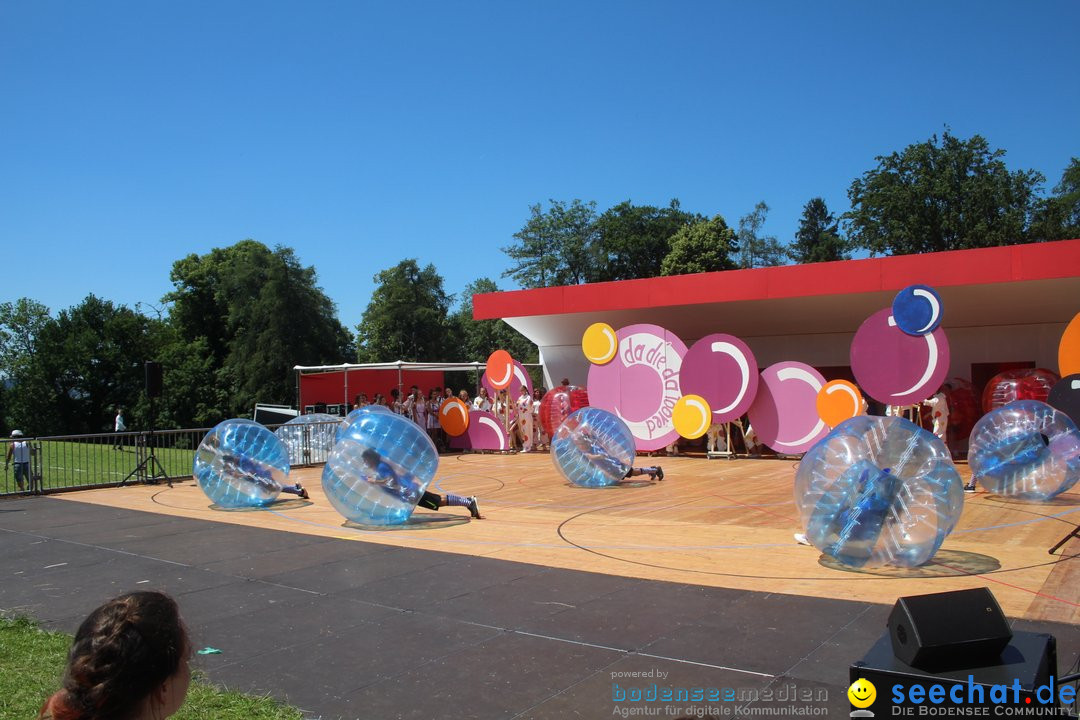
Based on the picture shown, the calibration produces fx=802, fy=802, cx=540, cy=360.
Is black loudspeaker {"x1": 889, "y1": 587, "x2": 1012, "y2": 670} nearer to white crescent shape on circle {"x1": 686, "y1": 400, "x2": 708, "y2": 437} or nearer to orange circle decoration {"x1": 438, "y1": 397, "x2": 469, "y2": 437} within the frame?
white crescent shape on circle {"x1": 686, "y1": 400, "x2": 708, "y2": 437}

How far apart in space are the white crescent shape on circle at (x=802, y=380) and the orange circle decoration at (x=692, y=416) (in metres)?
1.82

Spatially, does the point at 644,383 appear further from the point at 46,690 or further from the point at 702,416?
the point at 46,690

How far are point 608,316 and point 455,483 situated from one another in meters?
8.35

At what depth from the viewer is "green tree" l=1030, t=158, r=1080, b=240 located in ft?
159

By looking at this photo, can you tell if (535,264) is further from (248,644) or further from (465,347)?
(248,644)

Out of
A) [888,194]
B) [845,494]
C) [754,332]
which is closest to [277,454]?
[845,494]

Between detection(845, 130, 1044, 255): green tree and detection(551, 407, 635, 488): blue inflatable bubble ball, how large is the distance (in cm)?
4137

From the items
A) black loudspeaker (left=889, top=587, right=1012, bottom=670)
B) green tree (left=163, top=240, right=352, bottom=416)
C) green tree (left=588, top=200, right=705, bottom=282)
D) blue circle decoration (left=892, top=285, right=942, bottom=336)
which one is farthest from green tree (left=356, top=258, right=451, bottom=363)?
black loudspeaker (left=889, top=587, right=1012, bottom=670)

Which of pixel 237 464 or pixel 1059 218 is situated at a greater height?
pixel 1059 218

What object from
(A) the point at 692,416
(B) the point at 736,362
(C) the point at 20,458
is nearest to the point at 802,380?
(B) the point at 736,362

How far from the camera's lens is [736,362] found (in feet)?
61.2

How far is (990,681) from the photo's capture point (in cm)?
301

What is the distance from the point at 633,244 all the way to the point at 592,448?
48.3m

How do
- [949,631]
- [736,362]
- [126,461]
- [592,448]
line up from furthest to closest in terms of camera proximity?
[126,461] < [736,362] < [592,448] < [949,631]
